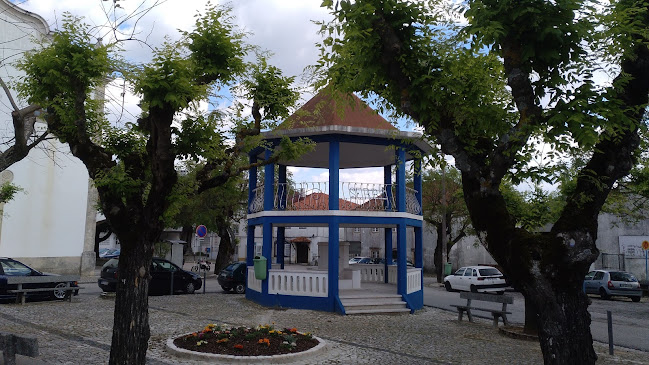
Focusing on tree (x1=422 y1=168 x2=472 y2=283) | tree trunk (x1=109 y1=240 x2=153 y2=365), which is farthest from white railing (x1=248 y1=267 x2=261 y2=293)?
tree (x1=422 y1=168 x2=472 y2=283)

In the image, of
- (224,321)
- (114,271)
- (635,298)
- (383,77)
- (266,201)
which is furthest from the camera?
(635,298)

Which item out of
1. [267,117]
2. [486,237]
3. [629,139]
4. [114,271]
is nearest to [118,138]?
[267,117]

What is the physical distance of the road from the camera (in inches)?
506

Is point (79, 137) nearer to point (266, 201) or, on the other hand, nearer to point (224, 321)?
point (224, 321)

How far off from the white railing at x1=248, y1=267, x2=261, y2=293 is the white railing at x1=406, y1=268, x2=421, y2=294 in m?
4.90

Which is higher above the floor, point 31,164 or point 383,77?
point 31,164

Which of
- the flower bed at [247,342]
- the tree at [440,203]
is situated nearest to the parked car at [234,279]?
the flower bed at [247,342]

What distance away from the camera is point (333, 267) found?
1523 centimetres

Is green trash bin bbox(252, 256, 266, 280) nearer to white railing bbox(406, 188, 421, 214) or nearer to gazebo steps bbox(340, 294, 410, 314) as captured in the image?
gazebo steps bbox(340, 294, 410, 314)

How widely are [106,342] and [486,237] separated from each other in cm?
783

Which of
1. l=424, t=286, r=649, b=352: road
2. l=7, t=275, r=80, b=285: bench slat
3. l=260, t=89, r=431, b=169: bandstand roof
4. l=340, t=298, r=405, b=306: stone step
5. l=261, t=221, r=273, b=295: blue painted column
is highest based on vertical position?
l=260, t=89, r=431, b=169: bandstand roof

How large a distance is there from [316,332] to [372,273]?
9.05 m

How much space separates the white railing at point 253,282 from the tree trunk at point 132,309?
10.4 meters

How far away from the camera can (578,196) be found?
5539 mm
